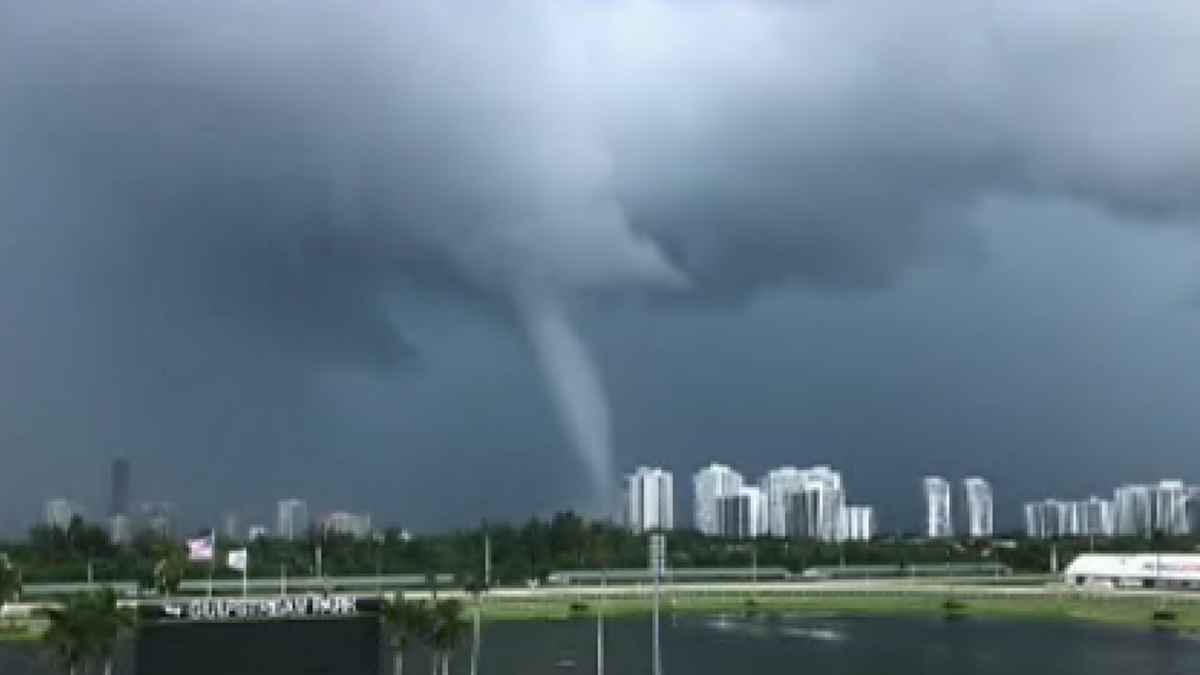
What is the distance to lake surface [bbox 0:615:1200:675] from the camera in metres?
84.9

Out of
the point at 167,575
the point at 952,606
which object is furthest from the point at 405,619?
the point at 952,606

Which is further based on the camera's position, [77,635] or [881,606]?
[881,606]

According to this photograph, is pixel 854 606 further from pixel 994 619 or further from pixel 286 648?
pixel 286 648

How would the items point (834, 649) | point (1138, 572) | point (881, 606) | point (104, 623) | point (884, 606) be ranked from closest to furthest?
point (104, 623)
point (834, 649)
point (881, 606)
point (884, 606)
point (1138, 572)

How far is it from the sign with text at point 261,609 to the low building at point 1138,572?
131 metres

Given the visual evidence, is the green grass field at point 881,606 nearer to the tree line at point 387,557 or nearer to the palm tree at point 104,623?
the tree line at point 387,557

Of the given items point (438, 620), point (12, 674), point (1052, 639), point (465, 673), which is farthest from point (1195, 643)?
point (12, 674)

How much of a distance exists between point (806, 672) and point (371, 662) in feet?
169

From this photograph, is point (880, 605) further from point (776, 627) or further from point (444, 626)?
point (444, 626)

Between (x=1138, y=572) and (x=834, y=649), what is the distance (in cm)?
6863

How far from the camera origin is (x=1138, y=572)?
502ft

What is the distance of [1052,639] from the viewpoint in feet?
351

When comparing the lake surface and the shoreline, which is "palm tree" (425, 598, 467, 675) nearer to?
the lake surface

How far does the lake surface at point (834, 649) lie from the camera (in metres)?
84.9
